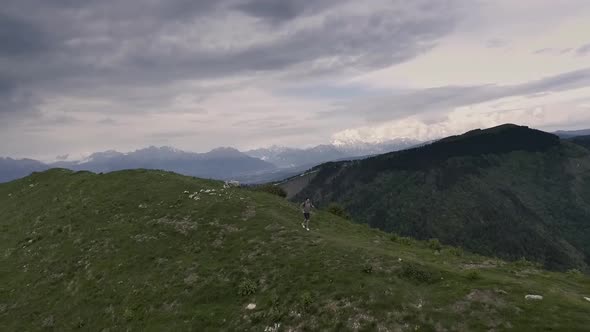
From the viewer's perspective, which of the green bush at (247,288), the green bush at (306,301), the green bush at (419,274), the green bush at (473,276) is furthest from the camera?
the green bush at (247,288)

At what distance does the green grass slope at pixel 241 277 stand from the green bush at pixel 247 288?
0.45 ft

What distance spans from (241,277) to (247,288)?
6.32ft

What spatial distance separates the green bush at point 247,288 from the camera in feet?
80.3

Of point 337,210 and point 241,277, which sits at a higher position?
point 241,277

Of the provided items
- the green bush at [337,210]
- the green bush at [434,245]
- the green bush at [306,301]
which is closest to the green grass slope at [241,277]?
the green bush at [306,301]

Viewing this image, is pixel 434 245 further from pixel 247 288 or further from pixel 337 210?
pixel 337 210

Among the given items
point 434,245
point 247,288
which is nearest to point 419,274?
point 247,288

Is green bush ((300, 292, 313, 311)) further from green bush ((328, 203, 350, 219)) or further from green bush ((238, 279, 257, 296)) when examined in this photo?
green bush ((328, 203, 350, 219))

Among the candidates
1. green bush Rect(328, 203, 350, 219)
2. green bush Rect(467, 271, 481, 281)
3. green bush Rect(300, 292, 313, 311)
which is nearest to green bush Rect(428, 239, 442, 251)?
green bush Rect(467, 271, 481, 281)

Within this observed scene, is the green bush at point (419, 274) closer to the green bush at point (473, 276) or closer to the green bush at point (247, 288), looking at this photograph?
the green bush at point (473, 276)

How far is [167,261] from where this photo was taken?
31156 millimetres

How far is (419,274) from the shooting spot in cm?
2305

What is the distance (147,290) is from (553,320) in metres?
25.2

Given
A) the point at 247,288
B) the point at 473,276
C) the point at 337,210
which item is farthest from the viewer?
the point at 337,210
